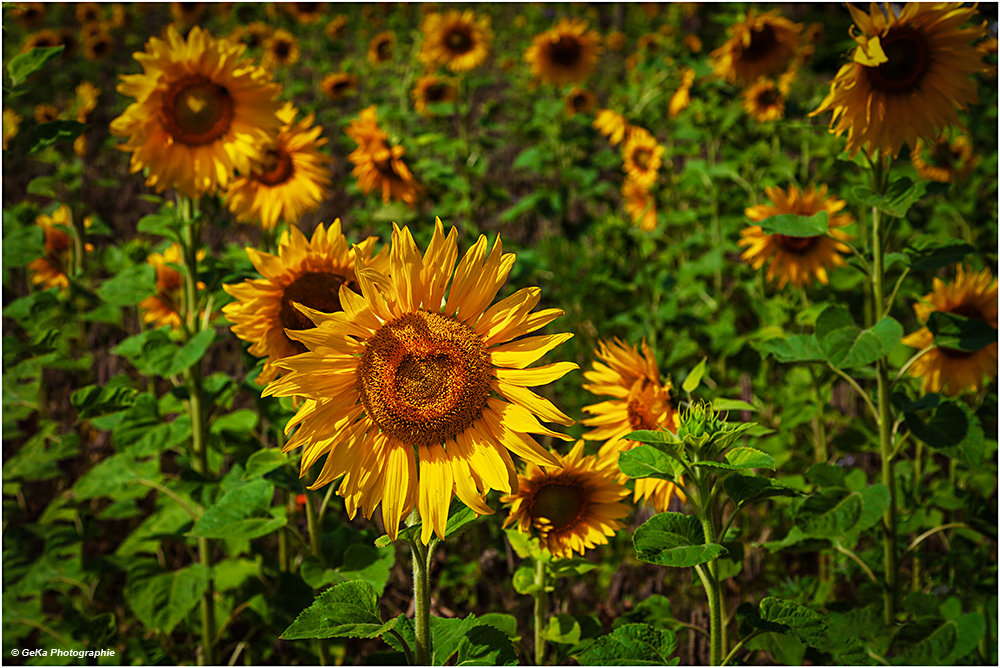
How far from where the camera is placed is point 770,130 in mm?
3947

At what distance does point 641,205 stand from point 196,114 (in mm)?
3617

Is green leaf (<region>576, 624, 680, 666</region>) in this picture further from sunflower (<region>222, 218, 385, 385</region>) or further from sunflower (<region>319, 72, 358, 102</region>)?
sunflower (<region>319, 72, 358, 102</region>)

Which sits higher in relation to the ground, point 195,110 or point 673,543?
point 195,110

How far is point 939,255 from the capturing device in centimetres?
200

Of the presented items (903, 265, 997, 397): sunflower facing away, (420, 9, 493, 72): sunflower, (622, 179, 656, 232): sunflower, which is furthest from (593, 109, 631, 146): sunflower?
(903, 265, 997, 397): sunflower facing away

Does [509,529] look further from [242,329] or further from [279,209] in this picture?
[279,209]

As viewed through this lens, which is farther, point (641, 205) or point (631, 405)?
point (641, 205)

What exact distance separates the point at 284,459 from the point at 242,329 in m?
0.37

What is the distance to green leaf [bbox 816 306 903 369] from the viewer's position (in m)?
1.81

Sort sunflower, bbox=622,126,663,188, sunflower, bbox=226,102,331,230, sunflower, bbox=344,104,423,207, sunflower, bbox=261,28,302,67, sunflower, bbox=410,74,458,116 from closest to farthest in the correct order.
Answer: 1. sunflower, bbox=226,102,331,230
2. sunflower, bbox=344,104,423,207
3. sunflower, bbox=622,126,663,188
4. sunflower, bbox=410,74,458,116
5. sunflower, bbox=261,28,302,67

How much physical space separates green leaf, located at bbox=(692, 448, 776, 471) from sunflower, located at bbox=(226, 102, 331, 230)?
2039mm

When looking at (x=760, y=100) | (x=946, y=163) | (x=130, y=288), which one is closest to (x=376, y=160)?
(x=130, y=288)

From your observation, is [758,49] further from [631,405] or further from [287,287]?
[287,287]

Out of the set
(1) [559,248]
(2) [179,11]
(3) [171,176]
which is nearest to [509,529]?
(3) [171,176]
